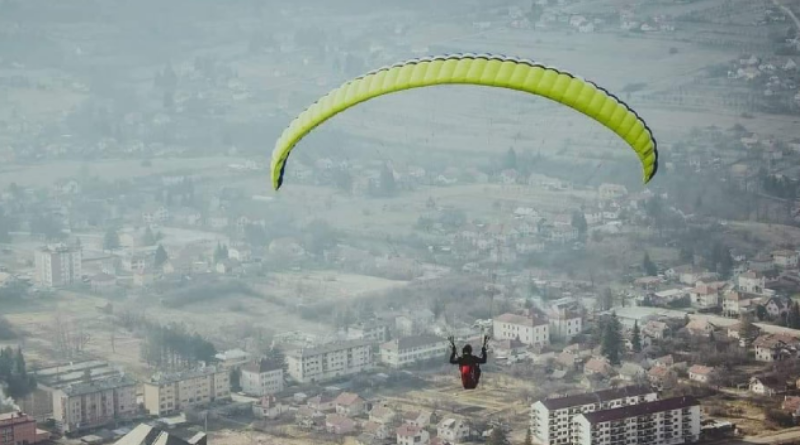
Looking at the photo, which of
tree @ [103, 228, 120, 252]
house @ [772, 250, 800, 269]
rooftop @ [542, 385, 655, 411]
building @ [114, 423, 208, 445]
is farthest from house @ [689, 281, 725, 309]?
tree @ [103, 228, 120, 252]

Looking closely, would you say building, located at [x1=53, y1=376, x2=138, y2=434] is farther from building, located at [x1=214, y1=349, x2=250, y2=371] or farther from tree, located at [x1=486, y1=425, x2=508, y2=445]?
tree, located at [x1=486, y1=425, x2=508, y2=445]

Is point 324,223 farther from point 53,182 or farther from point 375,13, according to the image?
point 375,13

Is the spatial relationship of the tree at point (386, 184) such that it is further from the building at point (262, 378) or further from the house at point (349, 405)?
the house at point (349, 405)

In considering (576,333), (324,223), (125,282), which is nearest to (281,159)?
(576,333)

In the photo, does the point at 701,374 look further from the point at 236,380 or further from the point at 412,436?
the point at 236,380

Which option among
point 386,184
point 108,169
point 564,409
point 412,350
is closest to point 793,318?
point 412,350

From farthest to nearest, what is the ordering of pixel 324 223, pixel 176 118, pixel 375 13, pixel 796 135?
pixel 375 13 → pixel 176 118 → pixel 796 135 → pixel 324 223
